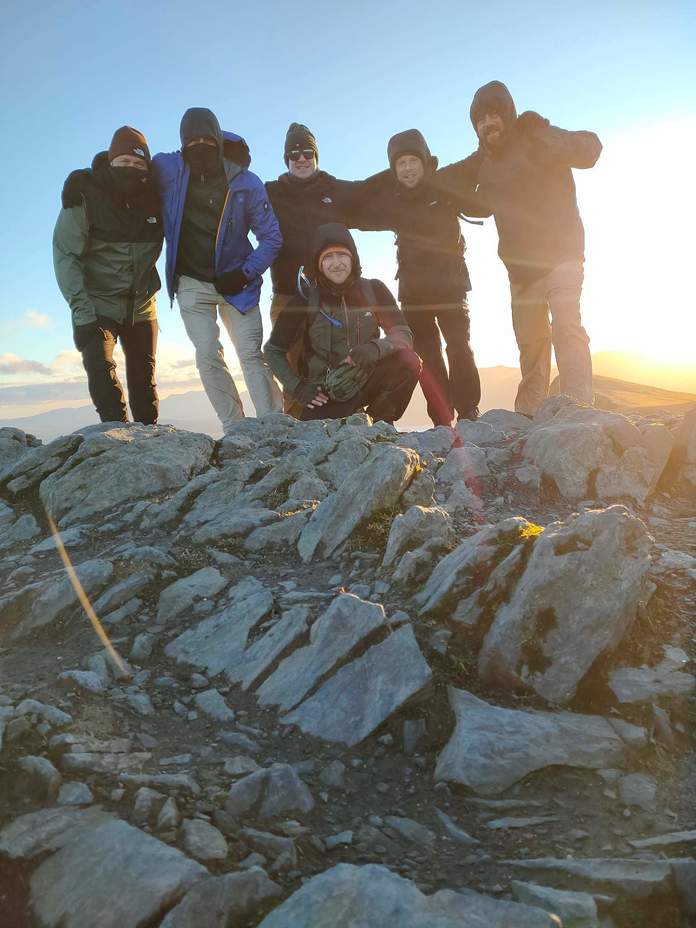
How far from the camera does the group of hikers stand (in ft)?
32.1

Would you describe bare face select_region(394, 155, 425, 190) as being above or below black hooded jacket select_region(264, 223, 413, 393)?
above

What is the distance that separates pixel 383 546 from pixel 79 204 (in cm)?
732

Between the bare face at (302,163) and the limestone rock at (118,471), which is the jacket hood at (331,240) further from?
the limestone rock at (118,471)

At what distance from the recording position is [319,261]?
987cm

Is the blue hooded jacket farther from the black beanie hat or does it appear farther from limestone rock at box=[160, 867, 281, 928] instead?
limestone rock at box=[160, 867, 281, 928]

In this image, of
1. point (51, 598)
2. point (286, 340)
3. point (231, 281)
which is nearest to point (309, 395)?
point (286, 340)

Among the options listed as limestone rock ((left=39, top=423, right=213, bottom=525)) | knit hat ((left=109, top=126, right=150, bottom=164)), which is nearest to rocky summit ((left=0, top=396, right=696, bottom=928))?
limestone rock ((left=39, top=423, right=213, bottom=525))

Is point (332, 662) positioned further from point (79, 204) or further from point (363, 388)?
point (79, 204)

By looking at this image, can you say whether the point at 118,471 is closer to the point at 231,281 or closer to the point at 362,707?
the point at 231,281

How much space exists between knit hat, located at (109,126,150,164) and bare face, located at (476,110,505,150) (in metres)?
5.16

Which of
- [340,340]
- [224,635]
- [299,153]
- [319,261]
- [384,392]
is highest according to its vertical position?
[299,153]

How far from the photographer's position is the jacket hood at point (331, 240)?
384 inches

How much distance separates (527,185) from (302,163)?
368 centimetres

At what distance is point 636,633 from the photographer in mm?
4449
